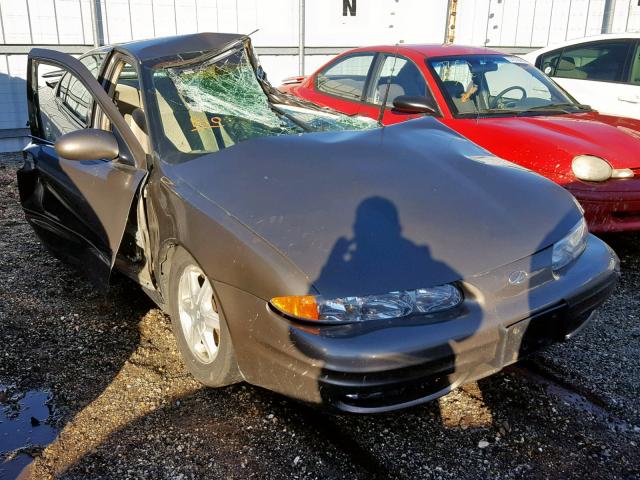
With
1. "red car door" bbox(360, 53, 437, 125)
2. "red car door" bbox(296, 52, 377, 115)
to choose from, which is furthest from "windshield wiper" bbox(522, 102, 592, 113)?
"red car door" bbox(296, 52, 377, 115)

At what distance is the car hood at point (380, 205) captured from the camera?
214cm

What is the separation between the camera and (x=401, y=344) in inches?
78.8

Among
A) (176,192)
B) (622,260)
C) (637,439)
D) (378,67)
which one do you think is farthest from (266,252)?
(378,67)

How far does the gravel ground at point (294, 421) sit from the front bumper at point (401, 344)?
0.99ft

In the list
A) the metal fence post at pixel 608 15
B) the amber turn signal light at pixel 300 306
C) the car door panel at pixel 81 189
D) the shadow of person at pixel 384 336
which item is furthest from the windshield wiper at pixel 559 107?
the metal fence post at pixel 608 15

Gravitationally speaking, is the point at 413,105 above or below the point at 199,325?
above

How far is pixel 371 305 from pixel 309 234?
14.4 inches

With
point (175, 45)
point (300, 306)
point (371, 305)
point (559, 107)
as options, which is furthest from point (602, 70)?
point (300, 306)

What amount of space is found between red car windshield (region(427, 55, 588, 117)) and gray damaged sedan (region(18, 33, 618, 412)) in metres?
1.60

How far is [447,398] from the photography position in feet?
8.65

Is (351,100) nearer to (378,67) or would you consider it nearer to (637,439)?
(378,67)

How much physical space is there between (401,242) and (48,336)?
2178 millimetres

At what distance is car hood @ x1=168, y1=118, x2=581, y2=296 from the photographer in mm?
2139

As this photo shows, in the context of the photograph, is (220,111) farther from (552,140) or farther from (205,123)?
(552,140)
